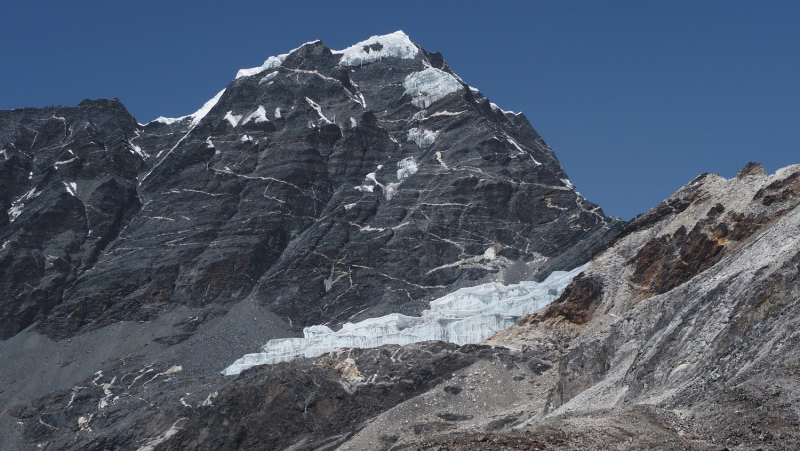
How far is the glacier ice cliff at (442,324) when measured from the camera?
9662 centimetres

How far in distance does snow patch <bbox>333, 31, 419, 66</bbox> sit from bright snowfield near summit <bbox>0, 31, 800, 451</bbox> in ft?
1.82

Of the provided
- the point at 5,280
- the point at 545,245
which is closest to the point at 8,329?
the point at 5,280

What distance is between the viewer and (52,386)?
10956 cm

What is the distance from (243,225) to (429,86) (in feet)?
155

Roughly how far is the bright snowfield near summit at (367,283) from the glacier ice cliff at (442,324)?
1.10 ft

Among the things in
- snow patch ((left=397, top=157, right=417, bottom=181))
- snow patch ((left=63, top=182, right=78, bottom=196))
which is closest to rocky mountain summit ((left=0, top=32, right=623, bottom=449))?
snow patch ((left=397, top=157, right=417, bottom=181))

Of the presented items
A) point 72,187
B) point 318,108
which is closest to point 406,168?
point 318,108

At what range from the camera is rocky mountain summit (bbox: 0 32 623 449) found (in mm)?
113750

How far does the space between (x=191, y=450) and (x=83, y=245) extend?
214 feet

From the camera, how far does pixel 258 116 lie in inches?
6220

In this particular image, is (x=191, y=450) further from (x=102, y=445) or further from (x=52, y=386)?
(x=52, y=386)

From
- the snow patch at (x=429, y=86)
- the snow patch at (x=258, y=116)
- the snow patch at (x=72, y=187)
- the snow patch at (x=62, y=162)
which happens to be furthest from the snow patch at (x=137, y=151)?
the snow patch at (x=429, y=86)

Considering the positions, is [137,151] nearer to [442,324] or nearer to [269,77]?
[269,77]

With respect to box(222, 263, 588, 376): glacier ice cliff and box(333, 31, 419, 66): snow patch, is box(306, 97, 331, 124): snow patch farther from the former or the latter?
box(222, 263, 588, 376): glacier ice cliff
